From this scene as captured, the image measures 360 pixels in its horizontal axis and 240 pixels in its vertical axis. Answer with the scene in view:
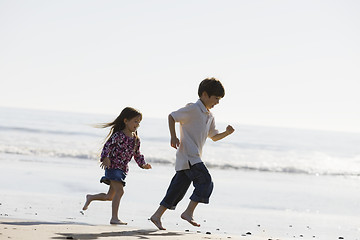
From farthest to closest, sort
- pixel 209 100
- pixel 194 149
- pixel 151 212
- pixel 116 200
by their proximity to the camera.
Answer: pixel 151 212, pixel 116 200, pixel 209 100, pixel 194 149

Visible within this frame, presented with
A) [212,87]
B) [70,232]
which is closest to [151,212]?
[212,87]

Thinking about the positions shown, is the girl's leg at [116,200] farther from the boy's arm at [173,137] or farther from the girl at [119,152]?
the boy's arm at [173,137]

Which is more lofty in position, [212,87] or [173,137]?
[212,87]

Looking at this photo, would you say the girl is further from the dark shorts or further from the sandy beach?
the sandy beach

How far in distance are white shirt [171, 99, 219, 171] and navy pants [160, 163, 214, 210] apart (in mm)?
70

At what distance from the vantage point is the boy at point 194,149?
6.13 metres

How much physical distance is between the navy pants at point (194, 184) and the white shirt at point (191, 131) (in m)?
0.07

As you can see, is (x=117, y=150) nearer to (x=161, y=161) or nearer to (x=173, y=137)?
(x=173, y=137)

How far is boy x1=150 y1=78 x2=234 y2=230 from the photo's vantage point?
613 cm

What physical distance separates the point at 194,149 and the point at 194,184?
36 centimetres

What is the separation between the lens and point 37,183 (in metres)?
10.1

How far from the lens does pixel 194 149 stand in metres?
6.14

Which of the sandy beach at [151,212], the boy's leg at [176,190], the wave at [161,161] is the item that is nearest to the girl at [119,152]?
the sandy beach at [151,212]

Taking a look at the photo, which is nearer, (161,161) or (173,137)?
(173,137)
